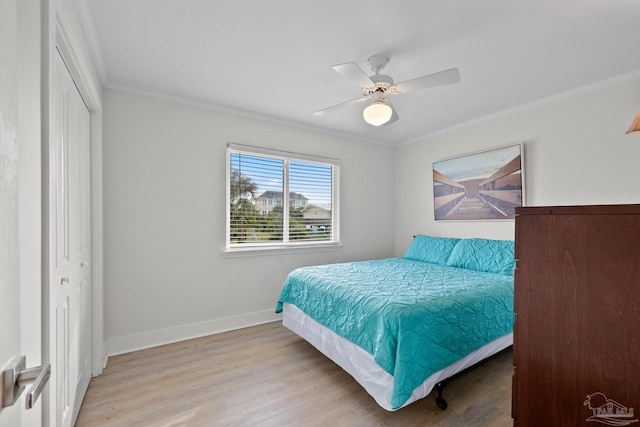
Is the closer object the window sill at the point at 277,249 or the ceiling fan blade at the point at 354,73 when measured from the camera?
the ceiling fan blade at the point at 354,73

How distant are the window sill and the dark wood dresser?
104 inches

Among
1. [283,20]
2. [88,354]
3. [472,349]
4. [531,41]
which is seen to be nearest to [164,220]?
[88,354]

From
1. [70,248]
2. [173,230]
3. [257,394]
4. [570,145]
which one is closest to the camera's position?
[70,248]

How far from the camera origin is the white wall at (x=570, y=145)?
2.40 metres

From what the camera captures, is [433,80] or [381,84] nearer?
[433,80]

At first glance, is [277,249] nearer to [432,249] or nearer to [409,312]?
[432,249]

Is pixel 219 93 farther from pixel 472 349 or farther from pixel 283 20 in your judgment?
pixel 472 349

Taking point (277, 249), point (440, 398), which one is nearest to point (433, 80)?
point (440, 398)

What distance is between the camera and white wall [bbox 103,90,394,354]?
103 inches

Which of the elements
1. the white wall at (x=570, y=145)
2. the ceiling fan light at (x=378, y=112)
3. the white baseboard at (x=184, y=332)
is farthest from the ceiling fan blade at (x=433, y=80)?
the white baseboard at (x=184, y=332)

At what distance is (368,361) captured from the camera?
Answer: 1845 millimetres

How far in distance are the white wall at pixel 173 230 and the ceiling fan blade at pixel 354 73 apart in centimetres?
169

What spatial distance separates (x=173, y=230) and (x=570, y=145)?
3967mm

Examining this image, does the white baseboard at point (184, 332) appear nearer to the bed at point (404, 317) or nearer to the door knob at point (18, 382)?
the bed at point (404, 317)
